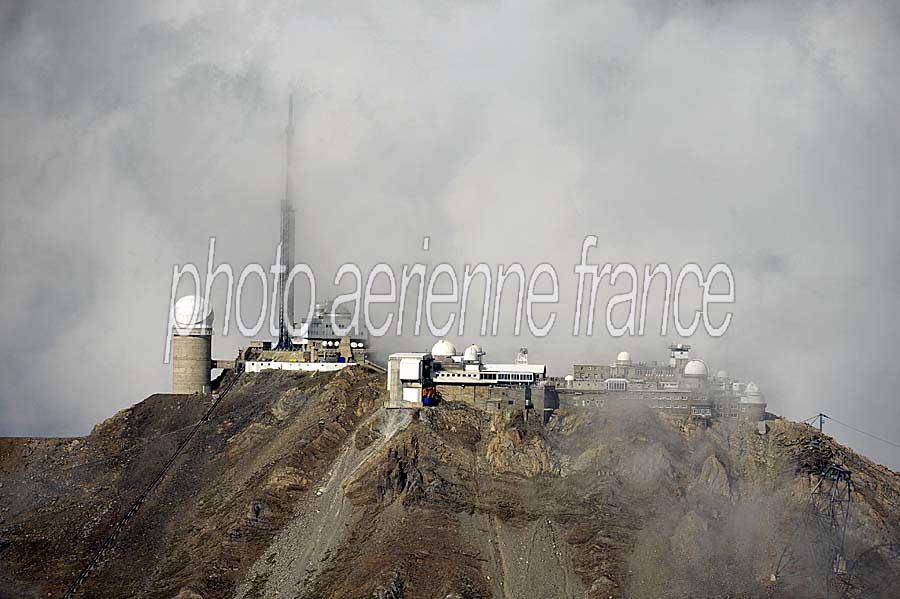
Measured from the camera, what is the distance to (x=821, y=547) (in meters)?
88.8

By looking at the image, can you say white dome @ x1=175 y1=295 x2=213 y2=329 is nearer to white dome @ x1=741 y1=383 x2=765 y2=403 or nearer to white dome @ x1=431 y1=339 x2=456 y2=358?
white dome @ x1=431 y1=339 x2=456 y2=358

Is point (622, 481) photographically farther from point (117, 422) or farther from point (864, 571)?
point (117, 422)

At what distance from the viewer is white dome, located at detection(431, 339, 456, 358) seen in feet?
358

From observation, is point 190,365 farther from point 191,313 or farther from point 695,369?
point 695,369

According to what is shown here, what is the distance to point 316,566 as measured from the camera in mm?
83562

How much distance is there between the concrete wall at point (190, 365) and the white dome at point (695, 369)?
1813 inches

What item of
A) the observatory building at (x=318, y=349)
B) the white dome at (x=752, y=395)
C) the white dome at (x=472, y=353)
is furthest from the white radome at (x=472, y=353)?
the white dome at (x=752, y=395)

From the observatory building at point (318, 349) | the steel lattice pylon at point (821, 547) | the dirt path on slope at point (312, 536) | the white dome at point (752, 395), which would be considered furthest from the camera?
the observatory building at point (318, 349)

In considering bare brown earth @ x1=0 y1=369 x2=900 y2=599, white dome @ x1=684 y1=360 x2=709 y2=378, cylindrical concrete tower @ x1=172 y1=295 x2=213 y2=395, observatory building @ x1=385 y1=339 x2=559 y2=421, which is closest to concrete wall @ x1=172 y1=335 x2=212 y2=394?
cylindrical concrete tower @ x1=172 y1=295 x2=213 y2=395

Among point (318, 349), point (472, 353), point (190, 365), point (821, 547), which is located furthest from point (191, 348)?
point (821, 547)

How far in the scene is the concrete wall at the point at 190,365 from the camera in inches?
4628

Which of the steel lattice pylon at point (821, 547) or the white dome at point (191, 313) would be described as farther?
the white dome at point (191, 313)

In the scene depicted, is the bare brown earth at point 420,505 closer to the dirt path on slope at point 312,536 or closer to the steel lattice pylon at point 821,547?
the dirt path on slope at point 312,536

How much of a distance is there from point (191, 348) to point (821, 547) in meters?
61.3
